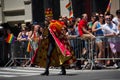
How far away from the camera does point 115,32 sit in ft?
53.2

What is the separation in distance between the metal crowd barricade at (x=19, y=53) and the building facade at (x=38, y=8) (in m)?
5.14

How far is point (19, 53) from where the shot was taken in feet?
64.6

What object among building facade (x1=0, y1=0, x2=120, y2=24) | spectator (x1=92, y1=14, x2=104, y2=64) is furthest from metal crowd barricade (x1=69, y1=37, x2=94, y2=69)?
building facade (x1=0, y1=0, x2=120, y2=24)

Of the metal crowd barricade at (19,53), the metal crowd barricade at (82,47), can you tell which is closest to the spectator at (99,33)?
the metal crowd barricade at (82,47)

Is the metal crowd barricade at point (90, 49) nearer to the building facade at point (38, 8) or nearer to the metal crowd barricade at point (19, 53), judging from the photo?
the metal crowd barricade at point (19, 53)

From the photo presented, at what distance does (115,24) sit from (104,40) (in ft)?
2.11

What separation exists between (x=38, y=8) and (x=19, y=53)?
31.8ft

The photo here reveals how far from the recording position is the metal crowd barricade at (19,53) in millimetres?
19312

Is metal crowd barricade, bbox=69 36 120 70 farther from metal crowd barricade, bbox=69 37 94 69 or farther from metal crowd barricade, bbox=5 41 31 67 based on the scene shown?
metal crowd barricade, bbox=5 41 31 67

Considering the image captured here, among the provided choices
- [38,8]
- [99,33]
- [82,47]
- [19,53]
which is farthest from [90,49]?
[38,8]

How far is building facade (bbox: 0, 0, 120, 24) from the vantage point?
24.4 m

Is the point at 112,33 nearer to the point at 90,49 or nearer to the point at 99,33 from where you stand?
the point at 99,33

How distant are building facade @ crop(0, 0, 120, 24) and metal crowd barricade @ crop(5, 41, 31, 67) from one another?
202 inches

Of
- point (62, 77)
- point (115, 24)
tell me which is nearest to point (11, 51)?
point (115, 24)
